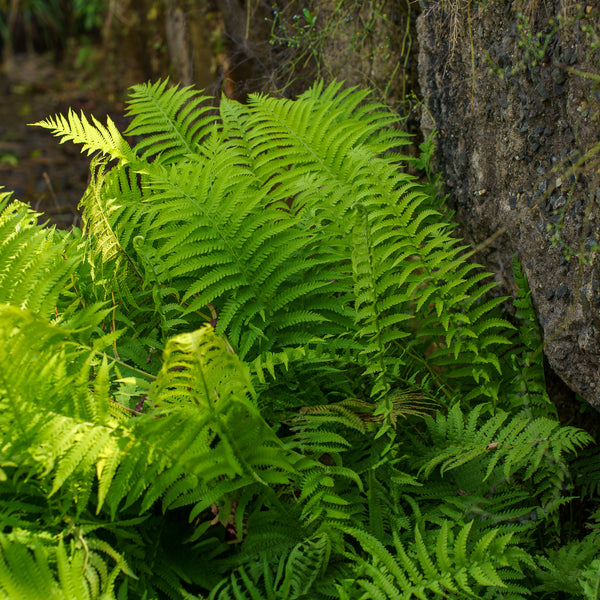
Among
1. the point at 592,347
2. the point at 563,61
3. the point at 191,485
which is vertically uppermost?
the point at 563,61

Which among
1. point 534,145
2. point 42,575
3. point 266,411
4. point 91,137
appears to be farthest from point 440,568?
point 91,137

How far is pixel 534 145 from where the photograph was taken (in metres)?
1.91

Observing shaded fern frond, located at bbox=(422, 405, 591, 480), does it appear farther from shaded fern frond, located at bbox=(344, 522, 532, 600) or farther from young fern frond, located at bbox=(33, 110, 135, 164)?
young fern frond, located at bbox=(33, 110, 135, 164)

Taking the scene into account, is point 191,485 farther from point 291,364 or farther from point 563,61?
point 563,61

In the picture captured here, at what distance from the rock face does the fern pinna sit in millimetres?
151

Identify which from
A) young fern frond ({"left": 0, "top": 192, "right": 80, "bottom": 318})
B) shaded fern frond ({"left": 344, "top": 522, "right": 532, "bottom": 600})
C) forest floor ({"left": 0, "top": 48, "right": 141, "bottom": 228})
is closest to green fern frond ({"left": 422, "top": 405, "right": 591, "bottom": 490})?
shaded fern frond ({"left": 344, "top": 522, "right": 532, "bottom": 600})

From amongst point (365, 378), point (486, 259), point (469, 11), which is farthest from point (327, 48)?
point (365, 378)

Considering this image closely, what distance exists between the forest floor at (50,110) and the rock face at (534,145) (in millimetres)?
3502

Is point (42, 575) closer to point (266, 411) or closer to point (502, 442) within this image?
point (266, 411)

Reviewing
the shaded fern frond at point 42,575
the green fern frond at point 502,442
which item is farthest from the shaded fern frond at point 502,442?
the shaded fern frond at point 42,575

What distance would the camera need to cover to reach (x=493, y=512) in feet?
5.65

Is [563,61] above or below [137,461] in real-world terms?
above

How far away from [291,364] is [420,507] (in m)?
0.55

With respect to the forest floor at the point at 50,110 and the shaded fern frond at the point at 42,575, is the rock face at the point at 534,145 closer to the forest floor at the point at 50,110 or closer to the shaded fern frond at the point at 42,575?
the shaded fern frond at the point at 42,575
